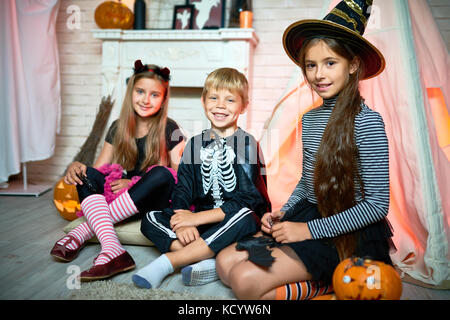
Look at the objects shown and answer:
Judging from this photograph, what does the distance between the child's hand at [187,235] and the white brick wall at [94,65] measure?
60.2 inches

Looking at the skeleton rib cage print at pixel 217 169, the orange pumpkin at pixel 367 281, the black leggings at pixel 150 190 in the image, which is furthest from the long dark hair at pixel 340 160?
the black leggings at pixel 150 190

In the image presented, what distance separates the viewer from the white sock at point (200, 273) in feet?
3.99

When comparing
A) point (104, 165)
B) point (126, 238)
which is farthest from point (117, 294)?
point (104, 165)

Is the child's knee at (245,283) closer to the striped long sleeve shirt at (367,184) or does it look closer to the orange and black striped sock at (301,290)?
the orange and black striped sock at (301,290)

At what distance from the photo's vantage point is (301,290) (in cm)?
110

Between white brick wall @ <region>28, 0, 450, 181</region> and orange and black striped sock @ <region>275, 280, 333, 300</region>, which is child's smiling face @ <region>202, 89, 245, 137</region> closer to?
orange and black striped sock @ <region>275, 280, 333, 300</region>

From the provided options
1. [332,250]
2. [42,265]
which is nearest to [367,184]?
[332,250]

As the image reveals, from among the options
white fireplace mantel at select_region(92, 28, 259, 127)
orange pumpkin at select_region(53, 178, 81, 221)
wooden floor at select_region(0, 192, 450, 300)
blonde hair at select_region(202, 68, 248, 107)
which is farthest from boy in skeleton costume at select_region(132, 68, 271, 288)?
white fireplace mantel at select_region(92, 28, 259, 127)

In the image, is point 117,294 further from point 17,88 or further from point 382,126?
point 17,88

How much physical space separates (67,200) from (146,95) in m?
0.69

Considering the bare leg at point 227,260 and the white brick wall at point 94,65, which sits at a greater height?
the white brick wall at point 94,65

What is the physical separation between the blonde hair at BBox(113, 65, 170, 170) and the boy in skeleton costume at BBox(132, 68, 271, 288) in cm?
35

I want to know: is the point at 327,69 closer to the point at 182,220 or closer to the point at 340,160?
the point at 340,160

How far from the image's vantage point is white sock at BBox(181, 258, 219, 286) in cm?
122
